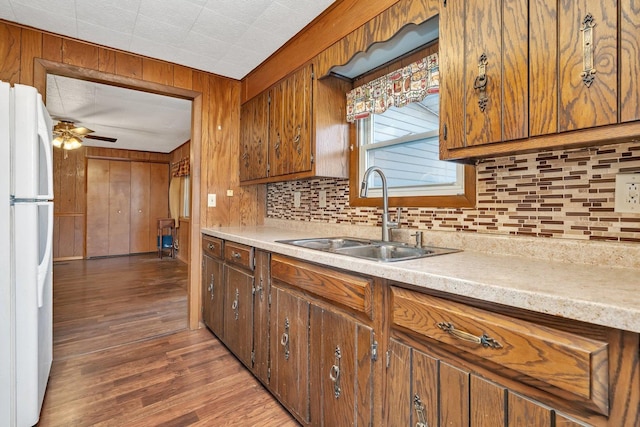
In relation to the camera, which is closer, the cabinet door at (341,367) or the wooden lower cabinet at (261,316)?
the cabinet door at (341,367)

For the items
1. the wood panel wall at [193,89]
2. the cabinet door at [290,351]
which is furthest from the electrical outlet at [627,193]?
the wood panel wall at [193,89]

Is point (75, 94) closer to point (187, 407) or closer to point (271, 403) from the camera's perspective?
point (187, 407)

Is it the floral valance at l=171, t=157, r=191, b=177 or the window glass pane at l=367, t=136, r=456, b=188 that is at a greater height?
the floral valance at l=171, t=157, r=191, b=177

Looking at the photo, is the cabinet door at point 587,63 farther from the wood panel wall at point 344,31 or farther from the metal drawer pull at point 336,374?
the metal drawer pull at point 336,374

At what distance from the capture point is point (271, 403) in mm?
1734

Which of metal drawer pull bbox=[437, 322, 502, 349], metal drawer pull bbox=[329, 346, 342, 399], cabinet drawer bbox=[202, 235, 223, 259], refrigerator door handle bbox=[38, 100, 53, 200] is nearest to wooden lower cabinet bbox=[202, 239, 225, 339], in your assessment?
cabinet drawer bbox=[202, 235, 223, 259]

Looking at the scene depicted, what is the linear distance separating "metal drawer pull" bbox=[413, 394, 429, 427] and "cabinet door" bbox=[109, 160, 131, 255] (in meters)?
7.25

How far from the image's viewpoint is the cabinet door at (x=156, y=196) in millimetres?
6977

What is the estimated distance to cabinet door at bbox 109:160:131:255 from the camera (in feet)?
21.4

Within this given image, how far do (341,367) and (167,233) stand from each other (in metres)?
6.75

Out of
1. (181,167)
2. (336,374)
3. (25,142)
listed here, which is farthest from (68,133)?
(336,374)

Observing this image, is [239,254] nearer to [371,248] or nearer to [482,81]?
[371,248]

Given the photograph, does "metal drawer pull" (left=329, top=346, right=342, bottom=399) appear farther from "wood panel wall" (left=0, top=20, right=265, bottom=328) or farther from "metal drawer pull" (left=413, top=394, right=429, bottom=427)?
"wood panel wall" (left=0, top=20, right=265, bottom=328)

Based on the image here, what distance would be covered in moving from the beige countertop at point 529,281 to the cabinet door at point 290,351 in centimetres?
37
